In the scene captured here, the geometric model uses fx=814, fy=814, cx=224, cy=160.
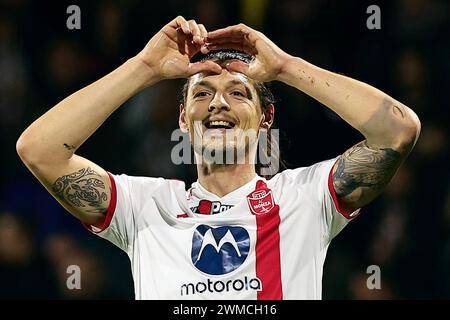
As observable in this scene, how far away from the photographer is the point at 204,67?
3.68 meters

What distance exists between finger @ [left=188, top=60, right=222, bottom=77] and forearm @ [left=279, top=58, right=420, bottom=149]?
1.67 ft

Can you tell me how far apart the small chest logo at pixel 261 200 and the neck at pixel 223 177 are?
0.12m

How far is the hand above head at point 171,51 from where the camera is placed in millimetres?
3518

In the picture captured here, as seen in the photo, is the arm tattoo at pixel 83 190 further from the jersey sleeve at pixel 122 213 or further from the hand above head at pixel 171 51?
the hand above head at pixel 171 51

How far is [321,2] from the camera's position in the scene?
558 cm

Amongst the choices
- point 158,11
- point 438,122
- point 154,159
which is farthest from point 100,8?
point 438,122

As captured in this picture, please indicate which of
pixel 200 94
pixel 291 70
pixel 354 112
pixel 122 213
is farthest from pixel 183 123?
pixel 354 112

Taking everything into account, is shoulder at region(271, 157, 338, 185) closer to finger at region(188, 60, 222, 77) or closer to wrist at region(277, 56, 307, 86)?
wrist at region(277, 56, 307, 86)

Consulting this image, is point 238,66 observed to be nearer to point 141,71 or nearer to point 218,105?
point 218,105

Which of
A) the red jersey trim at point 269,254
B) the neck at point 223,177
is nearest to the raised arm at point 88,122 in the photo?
the neck at point 223,177

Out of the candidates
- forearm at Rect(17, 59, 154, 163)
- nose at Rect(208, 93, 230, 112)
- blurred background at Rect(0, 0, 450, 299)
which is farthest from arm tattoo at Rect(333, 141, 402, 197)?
blurred background at Rect(0, 0, 450, 299)

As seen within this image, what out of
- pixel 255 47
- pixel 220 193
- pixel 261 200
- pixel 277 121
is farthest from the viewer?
pixel 277 121

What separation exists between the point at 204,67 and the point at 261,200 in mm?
653

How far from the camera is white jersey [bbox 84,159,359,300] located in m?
3.38
